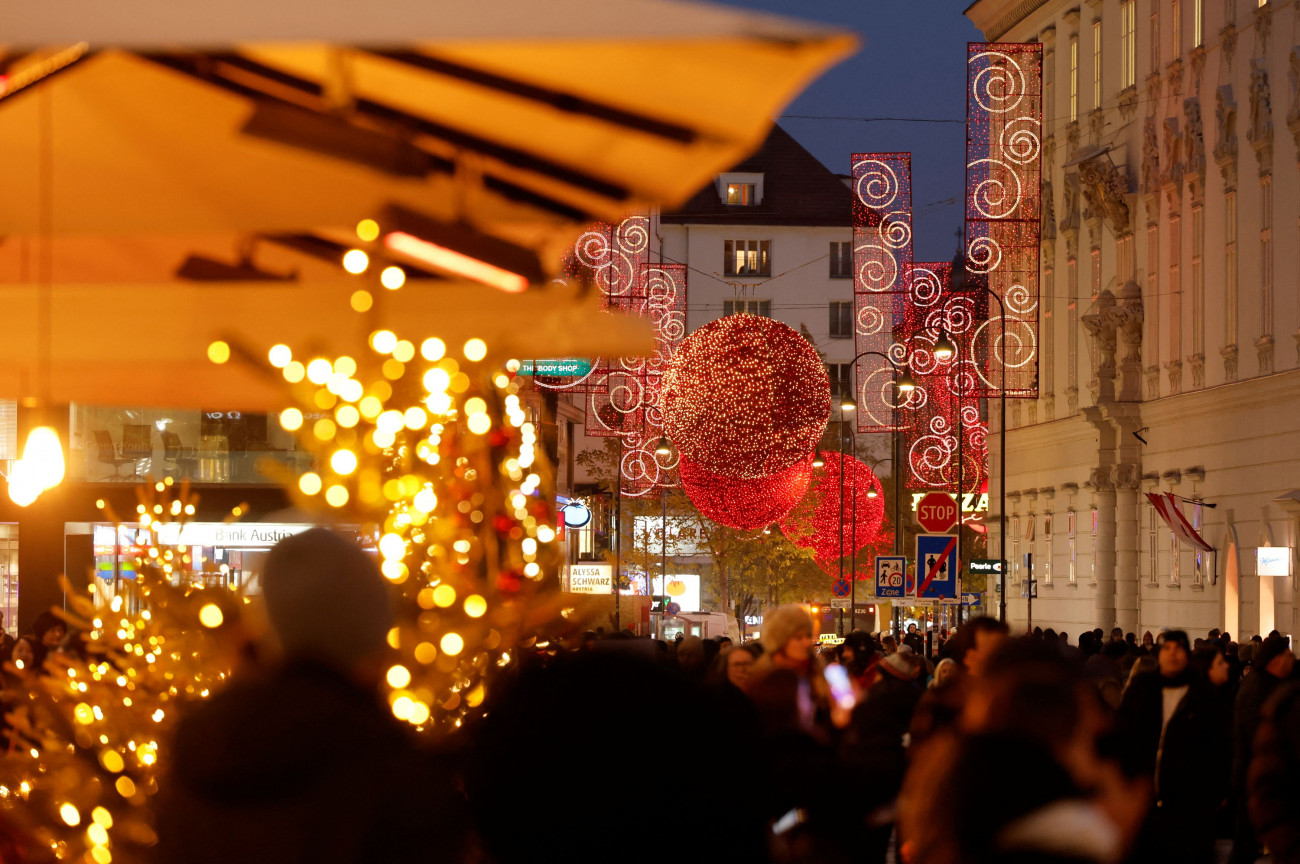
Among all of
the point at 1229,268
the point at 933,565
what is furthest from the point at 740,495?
the point at 933,565

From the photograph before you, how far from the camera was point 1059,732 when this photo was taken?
145 inches

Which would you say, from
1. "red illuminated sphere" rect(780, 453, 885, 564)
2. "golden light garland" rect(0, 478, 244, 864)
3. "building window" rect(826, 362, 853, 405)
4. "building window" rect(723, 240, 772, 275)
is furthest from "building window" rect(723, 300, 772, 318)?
"golden light garland" rect(0, 478, 244, 864)

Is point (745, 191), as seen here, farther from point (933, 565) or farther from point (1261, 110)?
point (933, 565)

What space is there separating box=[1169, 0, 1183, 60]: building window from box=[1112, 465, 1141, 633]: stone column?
908 cm

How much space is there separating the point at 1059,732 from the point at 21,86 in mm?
4133

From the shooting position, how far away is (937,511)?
26.5 metres

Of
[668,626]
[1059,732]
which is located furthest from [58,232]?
[668,626]

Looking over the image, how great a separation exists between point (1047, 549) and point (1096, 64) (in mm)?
12477

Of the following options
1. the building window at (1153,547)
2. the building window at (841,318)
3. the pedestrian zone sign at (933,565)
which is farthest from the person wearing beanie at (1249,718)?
the building window at (841,318)

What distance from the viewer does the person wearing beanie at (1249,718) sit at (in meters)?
11.7

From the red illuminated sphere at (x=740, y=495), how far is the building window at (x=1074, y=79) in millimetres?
10932

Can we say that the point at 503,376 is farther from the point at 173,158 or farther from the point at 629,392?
the point at 629,392

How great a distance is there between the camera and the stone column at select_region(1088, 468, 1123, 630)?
43469mm

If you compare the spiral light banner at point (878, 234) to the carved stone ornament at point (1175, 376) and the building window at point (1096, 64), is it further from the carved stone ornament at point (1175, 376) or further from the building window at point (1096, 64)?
the building window at point (1096, 64)
